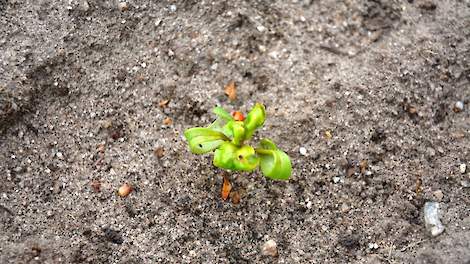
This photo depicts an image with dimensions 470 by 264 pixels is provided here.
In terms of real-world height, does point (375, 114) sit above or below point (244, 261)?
above

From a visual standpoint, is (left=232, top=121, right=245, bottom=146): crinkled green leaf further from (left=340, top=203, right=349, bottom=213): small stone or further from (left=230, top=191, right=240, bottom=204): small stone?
(left=340, top=203, right=349, bottom=213): small stone

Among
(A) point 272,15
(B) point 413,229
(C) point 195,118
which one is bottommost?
(B) point 413,229

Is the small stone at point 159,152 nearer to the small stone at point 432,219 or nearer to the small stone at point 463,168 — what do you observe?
the small stone at point 432,219

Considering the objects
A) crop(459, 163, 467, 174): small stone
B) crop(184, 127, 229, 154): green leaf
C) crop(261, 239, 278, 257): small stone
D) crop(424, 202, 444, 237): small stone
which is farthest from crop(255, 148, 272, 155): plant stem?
crop(459, 163, 467, 174): small stone

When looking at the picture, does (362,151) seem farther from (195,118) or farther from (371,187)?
(195,118)

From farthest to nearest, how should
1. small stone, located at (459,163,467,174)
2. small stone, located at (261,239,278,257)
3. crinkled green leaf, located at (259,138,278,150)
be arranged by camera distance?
small stone, located at (459,163,467,174), small stone, located at (261,239,278,257), crinkled green leaf, located at (259,138,278,150)

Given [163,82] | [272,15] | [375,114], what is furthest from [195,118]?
[375,114]

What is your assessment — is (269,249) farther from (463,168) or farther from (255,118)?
(463,168)

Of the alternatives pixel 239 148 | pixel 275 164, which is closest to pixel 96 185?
pixel 239 148
